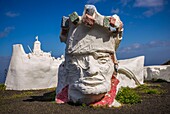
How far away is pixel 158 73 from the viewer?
17312 millimetres

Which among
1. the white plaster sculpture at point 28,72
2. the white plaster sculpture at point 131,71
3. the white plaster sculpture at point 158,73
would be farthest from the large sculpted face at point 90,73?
the white plaster sculpture at point 158,73

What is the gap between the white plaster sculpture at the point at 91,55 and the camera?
6023 mm

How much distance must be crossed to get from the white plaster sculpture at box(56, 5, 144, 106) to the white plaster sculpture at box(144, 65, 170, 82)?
11.7 metres

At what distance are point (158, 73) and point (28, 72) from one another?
10493 mm

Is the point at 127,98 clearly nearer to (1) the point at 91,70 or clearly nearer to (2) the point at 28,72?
(1) the point at 91,70

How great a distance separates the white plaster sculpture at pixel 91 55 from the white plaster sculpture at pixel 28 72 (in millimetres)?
6848

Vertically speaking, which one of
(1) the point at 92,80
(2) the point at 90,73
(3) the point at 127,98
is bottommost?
(3) the point at 127,98

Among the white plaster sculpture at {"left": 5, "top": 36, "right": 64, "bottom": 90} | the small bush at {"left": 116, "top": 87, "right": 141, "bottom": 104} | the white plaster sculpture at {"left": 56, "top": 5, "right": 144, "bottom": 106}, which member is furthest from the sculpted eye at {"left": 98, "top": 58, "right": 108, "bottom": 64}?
the white plaster sculpture at {"left": 5, "top": 36, "right": 64, "bottom": 90}

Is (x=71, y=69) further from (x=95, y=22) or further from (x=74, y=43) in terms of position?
(x=95, y=22)

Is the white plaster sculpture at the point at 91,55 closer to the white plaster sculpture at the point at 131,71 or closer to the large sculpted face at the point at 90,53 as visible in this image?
the large sculpted face at the point at 90,53

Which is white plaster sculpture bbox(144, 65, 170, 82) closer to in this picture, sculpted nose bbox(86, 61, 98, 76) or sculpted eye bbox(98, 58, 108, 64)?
sculpted eye bbox(98, 58, 108, 64)

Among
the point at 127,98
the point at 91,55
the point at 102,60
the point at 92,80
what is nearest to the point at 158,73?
the point at 127,98

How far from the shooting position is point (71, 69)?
6484 millimetres

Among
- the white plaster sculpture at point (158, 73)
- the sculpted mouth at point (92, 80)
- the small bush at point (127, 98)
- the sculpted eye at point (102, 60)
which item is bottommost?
the small bush at point (127, 98)
